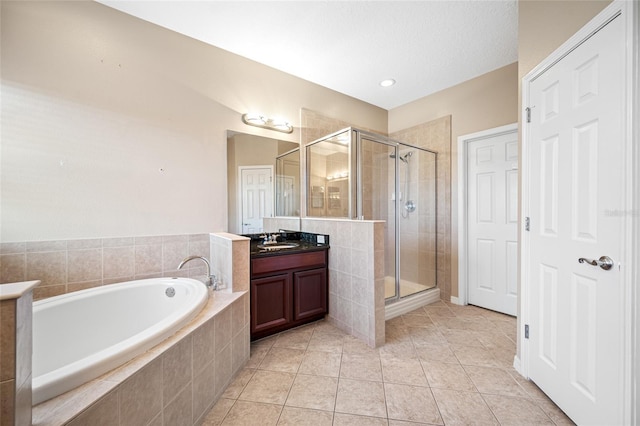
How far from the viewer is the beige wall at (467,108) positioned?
8.18 feet

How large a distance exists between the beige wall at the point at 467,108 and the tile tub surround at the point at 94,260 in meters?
2.84

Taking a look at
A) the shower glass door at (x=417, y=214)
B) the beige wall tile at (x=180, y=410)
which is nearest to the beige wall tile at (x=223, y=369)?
the beige wall tile at (x=180, y=410)

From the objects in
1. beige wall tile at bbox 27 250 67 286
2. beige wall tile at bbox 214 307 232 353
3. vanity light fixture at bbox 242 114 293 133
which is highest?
vanity light fixture at bbox 242 114 293 133

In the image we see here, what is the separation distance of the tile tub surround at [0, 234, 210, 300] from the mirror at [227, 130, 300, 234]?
0.46 meters

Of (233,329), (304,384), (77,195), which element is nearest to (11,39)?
(77,195)

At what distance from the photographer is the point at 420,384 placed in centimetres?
155

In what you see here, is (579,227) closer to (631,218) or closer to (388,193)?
(631,218)

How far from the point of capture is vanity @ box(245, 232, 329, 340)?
2023 millimetres

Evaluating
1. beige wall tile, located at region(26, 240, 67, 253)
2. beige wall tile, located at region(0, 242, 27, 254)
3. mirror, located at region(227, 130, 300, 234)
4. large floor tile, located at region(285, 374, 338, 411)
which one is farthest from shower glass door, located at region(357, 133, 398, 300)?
beige wall tile, located at region(0, 242, 27, 254)

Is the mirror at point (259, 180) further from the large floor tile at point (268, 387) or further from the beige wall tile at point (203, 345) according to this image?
the large floor tile at point (268, 387)

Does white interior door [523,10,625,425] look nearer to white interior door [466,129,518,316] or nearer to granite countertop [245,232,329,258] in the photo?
white interior door [466,129,518,316]

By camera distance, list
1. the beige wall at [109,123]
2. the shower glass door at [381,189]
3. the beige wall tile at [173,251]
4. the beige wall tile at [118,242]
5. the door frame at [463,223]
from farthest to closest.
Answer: the door frame at [463,223]
the shower glass door at [381,189]
the beige wall tile at [173,251]
the beige wall tile at [118,242]
the beige wall at [109,123]

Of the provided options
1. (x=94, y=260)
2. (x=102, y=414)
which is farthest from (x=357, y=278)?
(x=94, y=260)

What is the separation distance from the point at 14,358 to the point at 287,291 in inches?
65.5
